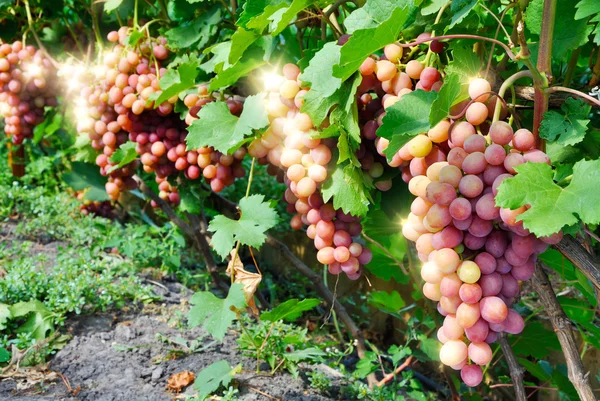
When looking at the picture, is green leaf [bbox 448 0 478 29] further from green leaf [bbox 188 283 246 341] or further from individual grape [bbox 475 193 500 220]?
green leaf [bbox 188 283 246 341]

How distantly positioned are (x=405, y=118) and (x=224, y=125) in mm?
511

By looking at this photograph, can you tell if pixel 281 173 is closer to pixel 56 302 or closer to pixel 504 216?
pixel 504 216

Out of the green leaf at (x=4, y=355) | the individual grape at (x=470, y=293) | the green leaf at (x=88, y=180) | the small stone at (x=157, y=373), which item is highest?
the individual grape at (x=470, y=293)

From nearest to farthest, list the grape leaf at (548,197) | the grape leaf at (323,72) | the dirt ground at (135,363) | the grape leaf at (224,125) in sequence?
the grape leaf at (548,197) → the grape leaf at (323,72) → the grape leaf at (224,125) → the dirt ground at (135,363)

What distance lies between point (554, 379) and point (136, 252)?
5.05 feet

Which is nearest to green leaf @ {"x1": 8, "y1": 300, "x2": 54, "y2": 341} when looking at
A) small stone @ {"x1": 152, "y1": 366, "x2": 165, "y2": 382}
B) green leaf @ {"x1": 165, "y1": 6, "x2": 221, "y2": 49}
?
small stone @ {"x1": 152, "y1": 366, "x2": 165, "y2": 382}

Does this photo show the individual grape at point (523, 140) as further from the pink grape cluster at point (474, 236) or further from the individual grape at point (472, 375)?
the individual grape at point (472, 375)

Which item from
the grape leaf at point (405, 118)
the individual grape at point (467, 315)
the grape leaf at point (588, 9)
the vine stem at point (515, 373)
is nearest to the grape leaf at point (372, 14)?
the grape leaf at point (405, 118)

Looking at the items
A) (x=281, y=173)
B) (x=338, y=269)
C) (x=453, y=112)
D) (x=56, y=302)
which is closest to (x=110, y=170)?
(x=56, y=302)

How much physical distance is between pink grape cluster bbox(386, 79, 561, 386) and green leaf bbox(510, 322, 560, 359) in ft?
2.41

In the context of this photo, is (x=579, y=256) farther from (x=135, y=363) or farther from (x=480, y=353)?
(x=135, y=363)

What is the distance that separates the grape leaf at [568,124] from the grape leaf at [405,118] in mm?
183

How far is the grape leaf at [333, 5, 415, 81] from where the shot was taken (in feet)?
2.82

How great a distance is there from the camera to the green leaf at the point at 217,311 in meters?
1.26
